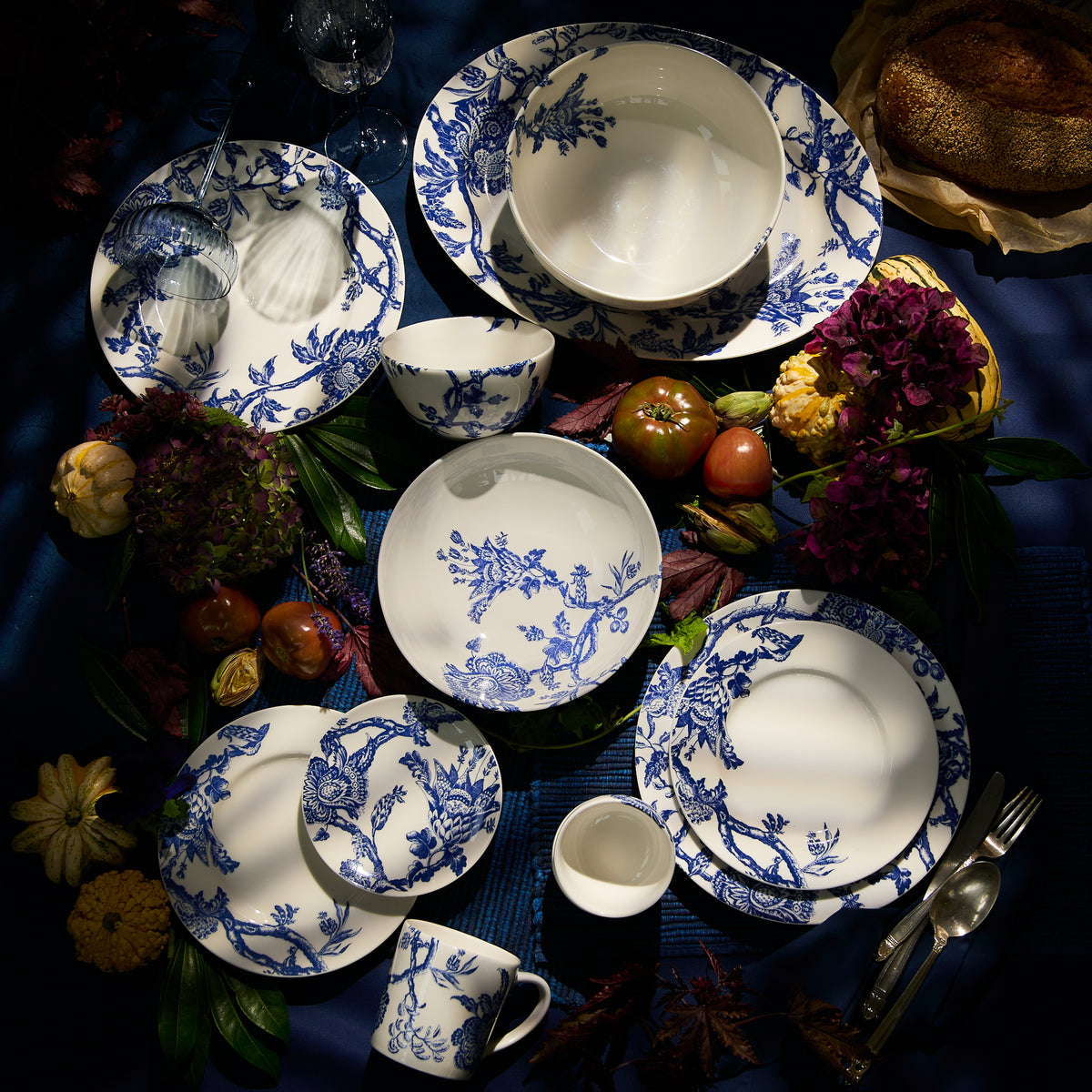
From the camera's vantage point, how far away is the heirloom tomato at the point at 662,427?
915 millimetres

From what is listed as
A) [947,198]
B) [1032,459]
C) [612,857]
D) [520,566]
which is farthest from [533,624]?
[947,198]

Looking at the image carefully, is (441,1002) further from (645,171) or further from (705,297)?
(645,171)

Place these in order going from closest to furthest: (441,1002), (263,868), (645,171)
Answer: (441,1002), (263,868), (645,171)

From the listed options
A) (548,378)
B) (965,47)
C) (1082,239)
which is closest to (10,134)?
(548,378)

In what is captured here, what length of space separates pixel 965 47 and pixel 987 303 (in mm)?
312

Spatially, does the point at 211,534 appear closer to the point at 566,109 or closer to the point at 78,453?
the point at 78,453

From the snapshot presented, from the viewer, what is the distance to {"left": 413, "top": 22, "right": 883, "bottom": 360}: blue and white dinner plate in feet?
3.19

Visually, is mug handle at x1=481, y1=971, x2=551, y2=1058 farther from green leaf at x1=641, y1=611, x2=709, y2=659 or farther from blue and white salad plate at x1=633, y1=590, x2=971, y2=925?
green leaf at x1=641, y1=611, x2=709, y2=659

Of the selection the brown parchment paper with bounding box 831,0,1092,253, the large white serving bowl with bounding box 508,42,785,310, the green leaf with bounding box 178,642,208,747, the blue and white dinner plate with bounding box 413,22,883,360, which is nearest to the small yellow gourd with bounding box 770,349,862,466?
the blue and white dinner plate with bounding box 413,22,883,360

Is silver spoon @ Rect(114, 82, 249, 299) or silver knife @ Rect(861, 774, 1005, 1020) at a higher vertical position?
silver spoon @ Rect(114, 82, 249, 299)

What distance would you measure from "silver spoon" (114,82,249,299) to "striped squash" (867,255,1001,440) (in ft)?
2.64

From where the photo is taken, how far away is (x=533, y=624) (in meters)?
0.94

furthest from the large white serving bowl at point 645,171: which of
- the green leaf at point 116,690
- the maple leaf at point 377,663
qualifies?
the green leaf at point 116,690

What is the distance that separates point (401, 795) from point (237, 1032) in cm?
32
